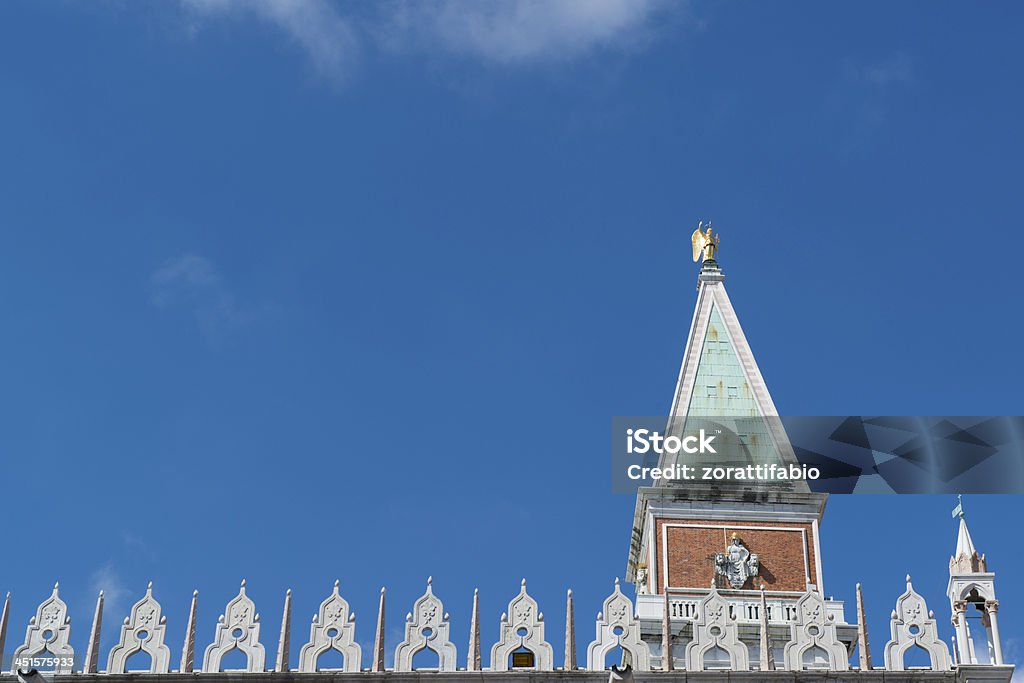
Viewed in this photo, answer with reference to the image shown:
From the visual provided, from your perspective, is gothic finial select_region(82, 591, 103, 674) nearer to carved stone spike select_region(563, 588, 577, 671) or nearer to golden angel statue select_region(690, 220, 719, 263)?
carved stone spike select_region(563, 588, 577, 671)

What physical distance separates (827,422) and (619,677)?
23354mm

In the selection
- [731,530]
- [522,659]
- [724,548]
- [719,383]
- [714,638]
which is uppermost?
[719,383]

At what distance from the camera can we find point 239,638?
25.8 metres

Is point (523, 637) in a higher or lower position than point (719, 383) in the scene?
lower

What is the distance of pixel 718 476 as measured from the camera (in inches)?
1874

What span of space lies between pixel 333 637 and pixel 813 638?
8.00 metres

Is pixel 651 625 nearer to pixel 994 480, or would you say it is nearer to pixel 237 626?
pixel 994 480

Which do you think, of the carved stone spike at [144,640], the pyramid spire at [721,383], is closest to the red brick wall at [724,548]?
the pyramid spire at [721,383]

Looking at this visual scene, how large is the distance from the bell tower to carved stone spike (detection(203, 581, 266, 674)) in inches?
769

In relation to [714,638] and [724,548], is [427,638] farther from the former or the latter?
[724,548]

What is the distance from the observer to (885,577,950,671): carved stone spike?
1003 inches

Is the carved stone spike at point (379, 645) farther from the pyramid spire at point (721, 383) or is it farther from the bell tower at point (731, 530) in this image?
the pyramid spire at point (721, 383)

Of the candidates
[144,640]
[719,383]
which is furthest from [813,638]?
[719,383]

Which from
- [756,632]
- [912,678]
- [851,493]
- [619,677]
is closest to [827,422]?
[851,493]
